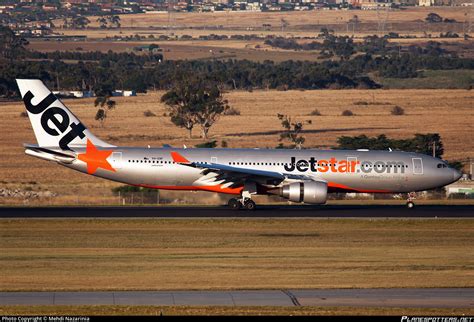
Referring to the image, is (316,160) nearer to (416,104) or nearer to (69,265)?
(69,265)

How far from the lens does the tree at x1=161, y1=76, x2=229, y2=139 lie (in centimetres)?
10225

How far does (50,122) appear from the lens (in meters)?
51.9

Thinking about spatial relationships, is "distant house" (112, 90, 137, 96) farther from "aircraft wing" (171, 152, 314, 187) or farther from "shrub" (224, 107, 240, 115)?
"aircraft wing" (171, 152, 314, 187)

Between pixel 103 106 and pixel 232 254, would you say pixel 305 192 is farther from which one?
pixel 103 106

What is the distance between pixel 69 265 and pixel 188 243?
6873 millimetres

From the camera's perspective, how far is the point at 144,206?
2117 inches

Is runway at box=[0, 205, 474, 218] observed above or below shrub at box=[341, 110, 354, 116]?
above

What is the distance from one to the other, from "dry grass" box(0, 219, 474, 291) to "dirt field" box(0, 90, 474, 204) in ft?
35.8

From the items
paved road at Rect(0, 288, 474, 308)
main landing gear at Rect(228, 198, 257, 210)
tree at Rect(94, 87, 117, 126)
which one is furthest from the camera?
tree at Rect(94, 87, 117, 126)

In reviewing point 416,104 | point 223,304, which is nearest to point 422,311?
point 223,304

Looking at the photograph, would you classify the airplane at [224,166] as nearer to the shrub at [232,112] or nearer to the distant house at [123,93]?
the shrub at [232,112]

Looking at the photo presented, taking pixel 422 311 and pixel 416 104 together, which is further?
pixel 416 104

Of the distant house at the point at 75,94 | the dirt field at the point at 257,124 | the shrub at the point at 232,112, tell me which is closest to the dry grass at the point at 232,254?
the dirt field at the point at 257,124

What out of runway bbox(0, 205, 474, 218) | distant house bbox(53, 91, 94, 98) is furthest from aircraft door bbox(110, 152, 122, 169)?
distant house bbox(53, 91, 94, 98)
